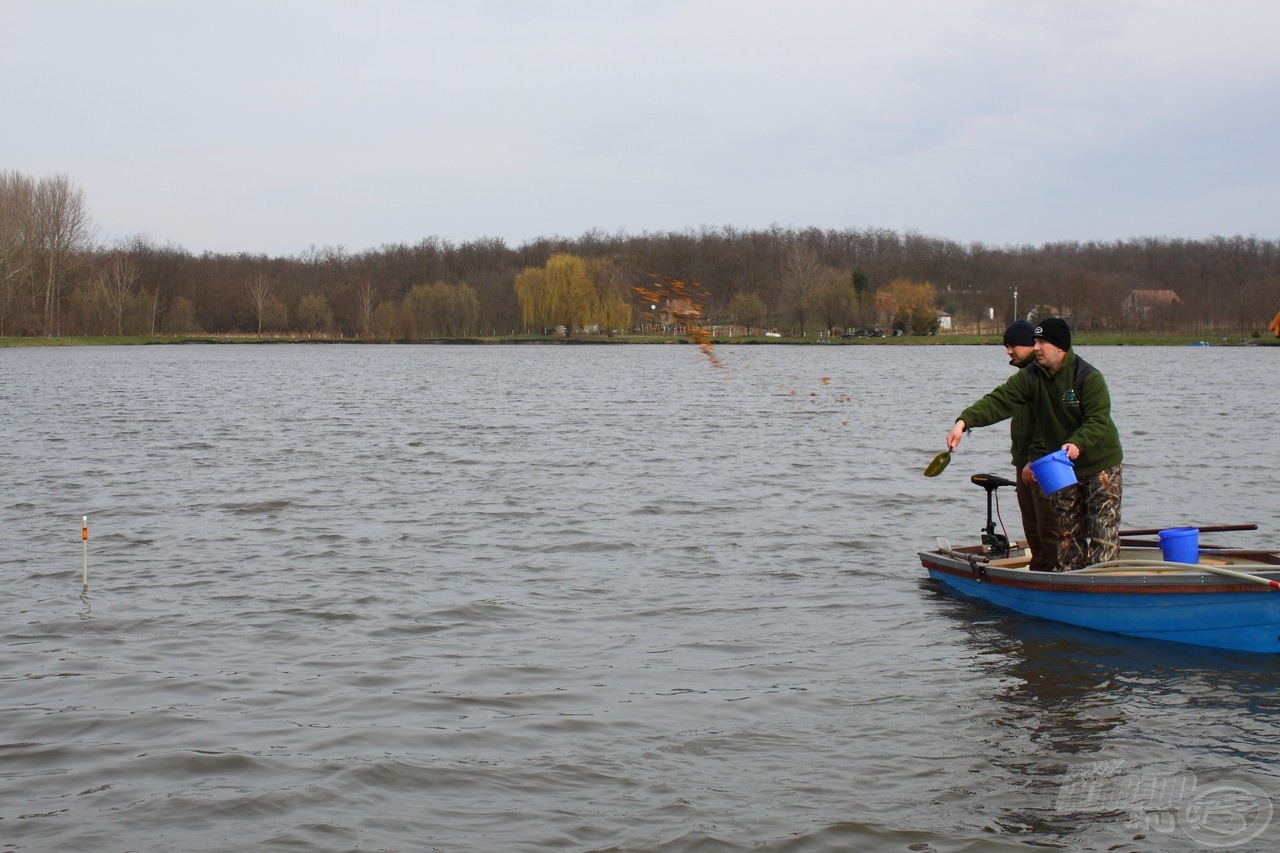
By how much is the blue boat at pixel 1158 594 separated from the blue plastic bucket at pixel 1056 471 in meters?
1.00

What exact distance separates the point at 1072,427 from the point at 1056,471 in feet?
1.76

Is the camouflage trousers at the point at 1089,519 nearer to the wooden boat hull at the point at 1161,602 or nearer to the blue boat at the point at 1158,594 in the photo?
the blue boat at the point at 1158,594

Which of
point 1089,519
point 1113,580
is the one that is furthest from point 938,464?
point 1113,580

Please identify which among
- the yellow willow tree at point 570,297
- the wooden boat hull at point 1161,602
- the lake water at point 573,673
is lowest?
the lake water at point 573,673

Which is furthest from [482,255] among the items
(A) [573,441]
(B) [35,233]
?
(A) [573,441]

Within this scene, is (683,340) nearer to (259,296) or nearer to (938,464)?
(259,296)

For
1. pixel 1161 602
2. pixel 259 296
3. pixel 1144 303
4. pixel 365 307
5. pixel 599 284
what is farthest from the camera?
pixel 365 307

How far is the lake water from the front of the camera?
→ 7.24m

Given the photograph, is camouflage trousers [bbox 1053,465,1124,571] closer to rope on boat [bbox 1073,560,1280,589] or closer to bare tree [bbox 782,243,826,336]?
rope on boat [bbox 1073,560,1280,589]

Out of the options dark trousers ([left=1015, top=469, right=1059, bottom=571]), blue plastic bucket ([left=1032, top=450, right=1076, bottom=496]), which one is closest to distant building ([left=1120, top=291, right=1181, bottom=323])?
dark trousers ([left=1015, top=469, right=1059, bottom=571])

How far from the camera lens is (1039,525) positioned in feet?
37.3

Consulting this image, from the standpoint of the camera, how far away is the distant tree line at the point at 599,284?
107125mm

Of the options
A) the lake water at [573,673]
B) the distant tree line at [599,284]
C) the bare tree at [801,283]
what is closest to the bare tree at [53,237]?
the distant tree line at [599,284]

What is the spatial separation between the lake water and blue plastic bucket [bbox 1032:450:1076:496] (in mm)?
1565
